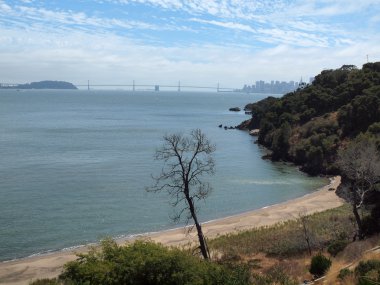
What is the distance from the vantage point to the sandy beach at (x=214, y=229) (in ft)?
91.4

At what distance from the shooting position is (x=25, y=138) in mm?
86625

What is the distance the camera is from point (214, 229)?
1462 inches

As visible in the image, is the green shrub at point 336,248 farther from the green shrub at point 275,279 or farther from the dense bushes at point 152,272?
the dense bushes at point 152,272

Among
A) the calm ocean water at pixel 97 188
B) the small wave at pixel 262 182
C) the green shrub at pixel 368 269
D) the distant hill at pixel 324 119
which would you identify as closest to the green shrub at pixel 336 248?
the green shrub at pixel 368 269

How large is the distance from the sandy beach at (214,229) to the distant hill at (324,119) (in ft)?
20.4

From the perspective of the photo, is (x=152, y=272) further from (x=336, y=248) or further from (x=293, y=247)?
(x=293, y=247)

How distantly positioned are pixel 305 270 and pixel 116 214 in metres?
22.6

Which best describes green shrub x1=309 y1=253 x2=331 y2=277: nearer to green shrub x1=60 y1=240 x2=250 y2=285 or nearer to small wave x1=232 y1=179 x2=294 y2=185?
green shrub x1=60 y1=240 x2=250 y2=285

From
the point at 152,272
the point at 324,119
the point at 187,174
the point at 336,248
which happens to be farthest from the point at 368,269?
the point at 324,119

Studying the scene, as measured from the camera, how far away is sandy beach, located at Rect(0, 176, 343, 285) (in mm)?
27859

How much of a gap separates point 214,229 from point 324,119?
41173mm

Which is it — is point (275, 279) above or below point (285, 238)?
above

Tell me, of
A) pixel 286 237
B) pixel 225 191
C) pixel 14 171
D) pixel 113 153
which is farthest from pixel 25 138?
pixel 286 237

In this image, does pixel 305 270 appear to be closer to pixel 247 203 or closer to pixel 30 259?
pixel 30 259
